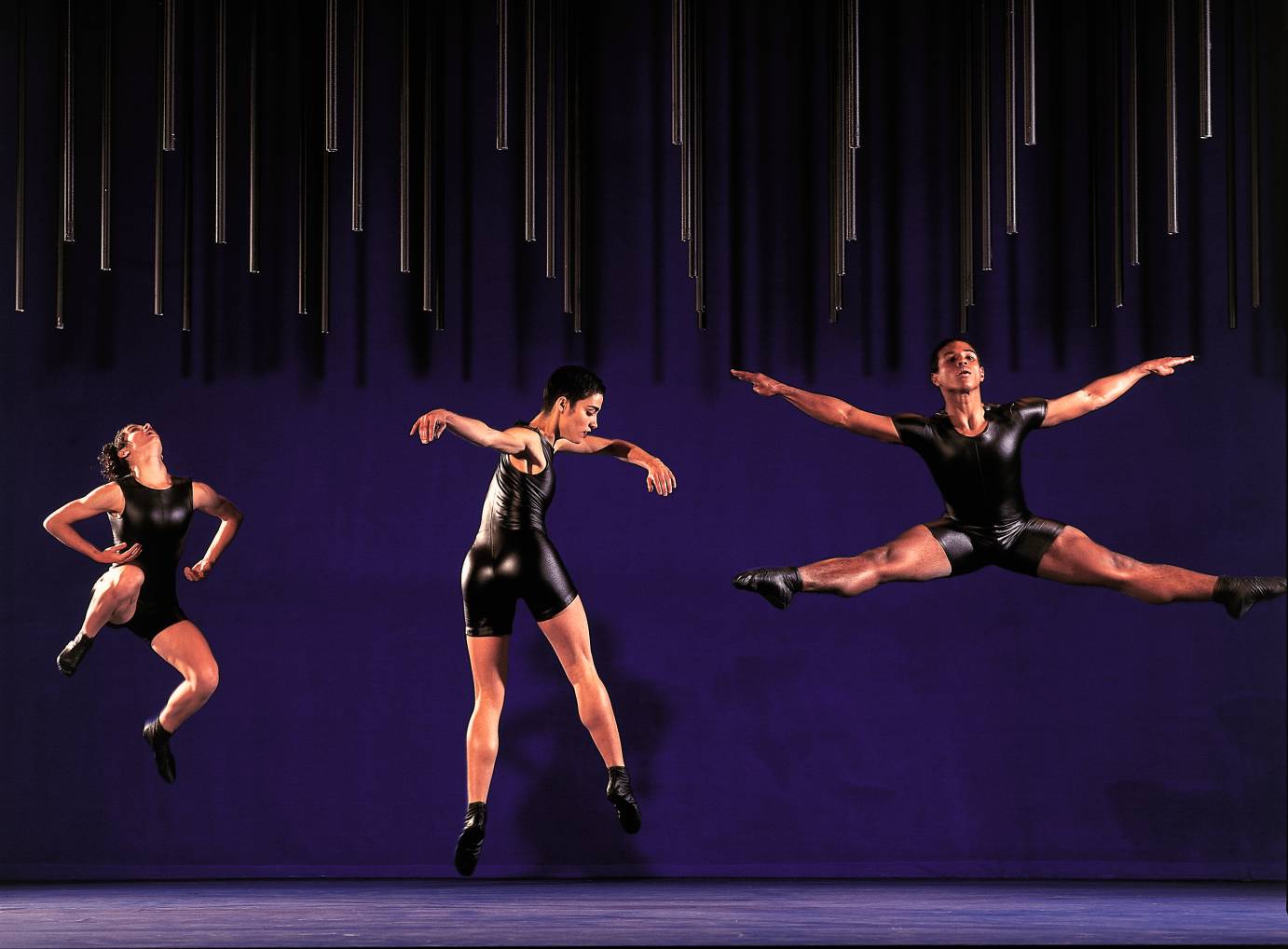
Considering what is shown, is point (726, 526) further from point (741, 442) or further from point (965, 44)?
point (965, 44)

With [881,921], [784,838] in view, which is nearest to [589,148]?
[784,838]

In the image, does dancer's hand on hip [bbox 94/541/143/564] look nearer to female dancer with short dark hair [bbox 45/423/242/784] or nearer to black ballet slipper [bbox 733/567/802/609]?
female dancer with short dark hair [bbox 45/423/242/784]

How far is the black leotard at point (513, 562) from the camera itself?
6.51 metres

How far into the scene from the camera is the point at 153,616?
6.75 meters

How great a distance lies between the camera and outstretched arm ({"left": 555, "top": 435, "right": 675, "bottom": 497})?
655 centimetres

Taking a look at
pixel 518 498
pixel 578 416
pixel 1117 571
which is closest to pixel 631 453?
pixel 578 416

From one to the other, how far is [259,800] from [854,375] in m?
3.29

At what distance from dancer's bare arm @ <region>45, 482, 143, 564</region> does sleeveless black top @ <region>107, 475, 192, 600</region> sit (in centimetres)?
3

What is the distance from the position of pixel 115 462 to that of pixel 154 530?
1.23 ft

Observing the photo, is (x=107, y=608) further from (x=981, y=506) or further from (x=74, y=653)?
(x=981, y=506)

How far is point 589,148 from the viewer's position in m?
6.95

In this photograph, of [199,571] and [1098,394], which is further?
[199,571]

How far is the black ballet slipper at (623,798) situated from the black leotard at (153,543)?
208 centimetres

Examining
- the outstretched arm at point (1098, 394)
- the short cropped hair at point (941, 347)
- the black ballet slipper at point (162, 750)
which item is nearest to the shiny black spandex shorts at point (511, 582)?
the black ballet slipper at point (162, 750)
